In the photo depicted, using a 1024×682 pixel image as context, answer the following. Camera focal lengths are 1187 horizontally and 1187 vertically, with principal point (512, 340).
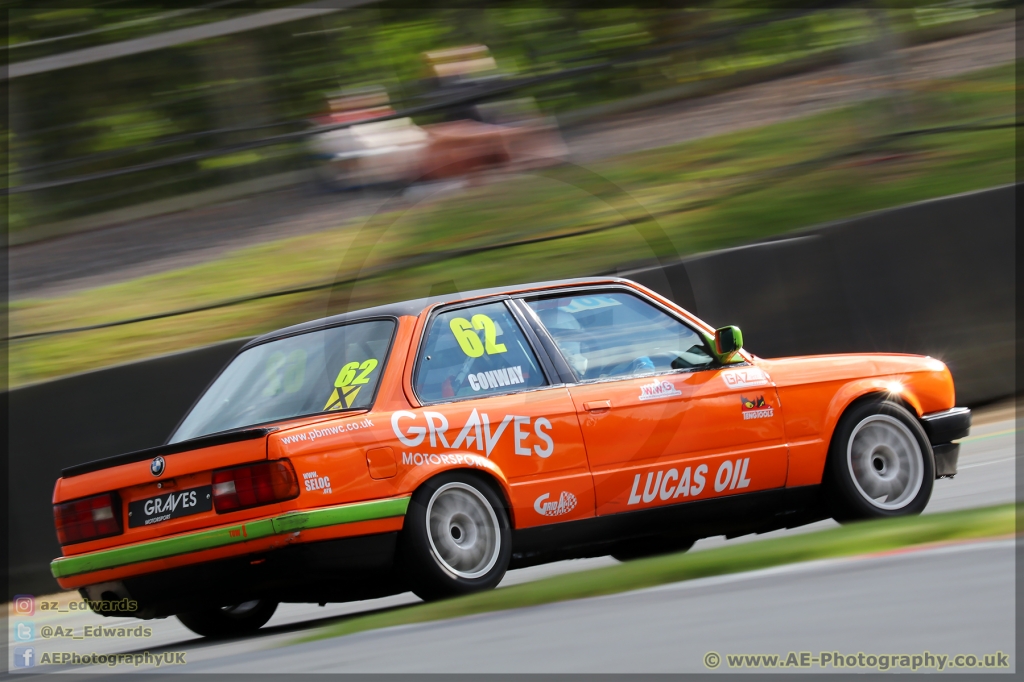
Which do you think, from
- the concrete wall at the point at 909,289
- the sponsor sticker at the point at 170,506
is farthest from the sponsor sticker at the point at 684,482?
the concrete wall at the point at 909,289

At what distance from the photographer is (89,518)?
17.7 ft

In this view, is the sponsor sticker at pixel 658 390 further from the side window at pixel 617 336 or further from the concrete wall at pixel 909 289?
the concrete wall at pixel 909 289

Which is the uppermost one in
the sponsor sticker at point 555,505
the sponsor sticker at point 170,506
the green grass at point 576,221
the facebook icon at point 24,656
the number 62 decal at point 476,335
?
the green grass at point 576,221

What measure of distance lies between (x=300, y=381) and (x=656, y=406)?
5.70 ft

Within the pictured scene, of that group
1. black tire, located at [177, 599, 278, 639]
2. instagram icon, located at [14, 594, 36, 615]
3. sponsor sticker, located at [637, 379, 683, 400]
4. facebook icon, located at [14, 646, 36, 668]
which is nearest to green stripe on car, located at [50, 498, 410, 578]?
black tire, located at [177, 599, 278, 639]

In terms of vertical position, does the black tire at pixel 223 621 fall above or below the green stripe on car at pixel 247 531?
below

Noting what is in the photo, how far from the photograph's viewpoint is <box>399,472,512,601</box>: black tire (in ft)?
16.7

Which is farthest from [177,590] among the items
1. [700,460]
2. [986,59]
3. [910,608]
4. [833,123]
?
[986,59]

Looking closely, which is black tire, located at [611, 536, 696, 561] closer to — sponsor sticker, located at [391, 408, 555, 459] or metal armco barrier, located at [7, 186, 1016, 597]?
sponsor sticker, located at [391, 408, 555, 459]

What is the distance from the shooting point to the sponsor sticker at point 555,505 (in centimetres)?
549

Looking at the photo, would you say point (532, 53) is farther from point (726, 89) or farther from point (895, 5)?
point (895, 5)

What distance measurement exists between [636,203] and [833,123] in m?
3.46

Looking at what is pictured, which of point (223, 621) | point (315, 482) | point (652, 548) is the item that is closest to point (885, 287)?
point (652, 548)

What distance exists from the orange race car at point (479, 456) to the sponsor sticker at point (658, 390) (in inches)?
0.5
